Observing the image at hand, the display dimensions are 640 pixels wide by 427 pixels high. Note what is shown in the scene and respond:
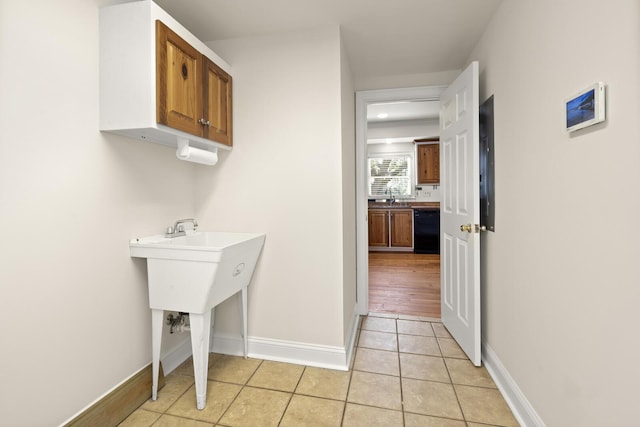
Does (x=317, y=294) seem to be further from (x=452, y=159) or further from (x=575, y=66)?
(x=575, y=66)

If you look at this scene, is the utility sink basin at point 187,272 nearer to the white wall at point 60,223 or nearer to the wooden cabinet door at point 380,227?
the white wall at point 60,223

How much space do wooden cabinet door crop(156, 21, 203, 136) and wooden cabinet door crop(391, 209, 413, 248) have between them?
501cm

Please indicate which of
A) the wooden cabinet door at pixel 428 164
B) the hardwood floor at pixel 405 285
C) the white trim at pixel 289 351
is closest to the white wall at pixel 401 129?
the wooden cabinet door at pixel 428 164

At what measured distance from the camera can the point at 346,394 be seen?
1751 mm

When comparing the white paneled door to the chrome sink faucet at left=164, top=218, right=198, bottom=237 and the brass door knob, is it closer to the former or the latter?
the brass door knob

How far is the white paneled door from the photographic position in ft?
6.56

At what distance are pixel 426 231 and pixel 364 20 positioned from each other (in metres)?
4.71

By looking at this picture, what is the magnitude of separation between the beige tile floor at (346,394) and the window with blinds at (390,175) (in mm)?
4772

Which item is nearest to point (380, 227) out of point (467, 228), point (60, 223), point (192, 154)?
point (467, 228)

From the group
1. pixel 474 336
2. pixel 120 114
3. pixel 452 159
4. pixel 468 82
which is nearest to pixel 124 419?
pixel 120 114

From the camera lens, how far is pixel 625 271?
2.95ft

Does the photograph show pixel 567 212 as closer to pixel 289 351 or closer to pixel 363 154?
pixel 289 351

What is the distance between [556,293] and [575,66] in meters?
0.91

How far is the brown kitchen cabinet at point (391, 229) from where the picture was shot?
613 centimetres
